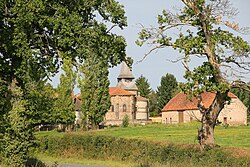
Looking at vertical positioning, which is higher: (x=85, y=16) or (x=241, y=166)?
(x=85, y=16)

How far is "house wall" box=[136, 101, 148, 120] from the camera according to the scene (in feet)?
314

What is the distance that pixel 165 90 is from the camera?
11512 centimetres

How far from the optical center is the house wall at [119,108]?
290 feet

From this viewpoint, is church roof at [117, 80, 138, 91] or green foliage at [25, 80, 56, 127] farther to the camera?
church roof at [117, 80, 138, 91]

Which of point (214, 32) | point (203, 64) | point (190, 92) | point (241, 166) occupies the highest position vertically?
point (214, 32)

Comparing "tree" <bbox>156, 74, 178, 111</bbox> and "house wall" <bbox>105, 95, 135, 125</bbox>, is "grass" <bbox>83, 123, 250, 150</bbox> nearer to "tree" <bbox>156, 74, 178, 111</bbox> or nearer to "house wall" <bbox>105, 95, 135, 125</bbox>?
"house wall" <bbox>105, 95, 135, 125</bbox>

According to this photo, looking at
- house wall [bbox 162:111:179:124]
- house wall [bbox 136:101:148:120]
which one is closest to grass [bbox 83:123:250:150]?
house wall [bbox 162:111:179:124]

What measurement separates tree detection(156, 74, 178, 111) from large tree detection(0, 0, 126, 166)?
100m

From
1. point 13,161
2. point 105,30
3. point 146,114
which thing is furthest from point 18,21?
point 146,114

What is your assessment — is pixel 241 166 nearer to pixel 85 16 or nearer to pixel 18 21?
pixel 85 16

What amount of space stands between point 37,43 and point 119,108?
74.5 m

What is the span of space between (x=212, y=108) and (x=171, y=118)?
205 feet

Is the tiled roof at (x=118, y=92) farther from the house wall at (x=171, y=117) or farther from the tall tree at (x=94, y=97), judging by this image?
the tall tree at (x=94, y=97)

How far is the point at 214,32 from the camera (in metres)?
22.1
